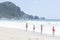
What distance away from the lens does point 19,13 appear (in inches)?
7057

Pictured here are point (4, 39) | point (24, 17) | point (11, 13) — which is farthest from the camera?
point (24, 17)

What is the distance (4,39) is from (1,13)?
17246 cm

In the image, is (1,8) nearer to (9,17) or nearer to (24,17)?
(9,17)

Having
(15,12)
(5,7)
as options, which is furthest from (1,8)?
(15,12)

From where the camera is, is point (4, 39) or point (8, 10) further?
point (8, 10)

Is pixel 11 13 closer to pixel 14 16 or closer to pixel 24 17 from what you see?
pixel 14 16

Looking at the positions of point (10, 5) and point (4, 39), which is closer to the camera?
point (4, 39)

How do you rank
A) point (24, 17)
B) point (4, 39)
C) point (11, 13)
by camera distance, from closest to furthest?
point (4, 39) < point (11, 13) < point (24, 17)

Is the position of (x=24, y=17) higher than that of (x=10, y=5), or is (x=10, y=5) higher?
(x=10, y=5)

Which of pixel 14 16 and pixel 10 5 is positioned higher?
pixel 10 5

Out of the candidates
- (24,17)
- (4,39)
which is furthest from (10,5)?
(4,39)

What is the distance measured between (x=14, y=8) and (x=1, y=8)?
14.7 meters

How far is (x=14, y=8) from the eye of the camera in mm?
177250

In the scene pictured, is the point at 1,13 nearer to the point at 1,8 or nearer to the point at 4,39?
the point at 1,8
